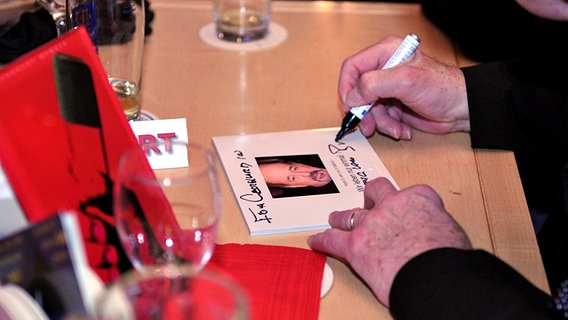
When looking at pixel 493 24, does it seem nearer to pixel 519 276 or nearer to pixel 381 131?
pixel 381 131

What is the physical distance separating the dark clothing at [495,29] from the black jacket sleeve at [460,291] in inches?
31.5

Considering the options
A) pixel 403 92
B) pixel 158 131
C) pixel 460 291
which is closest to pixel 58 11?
pixel 158 131

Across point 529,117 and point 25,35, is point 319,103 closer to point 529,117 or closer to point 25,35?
point 529,117

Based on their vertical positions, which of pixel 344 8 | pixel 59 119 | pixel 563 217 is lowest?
pixel 563 217

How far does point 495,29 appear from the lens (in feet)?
5.75

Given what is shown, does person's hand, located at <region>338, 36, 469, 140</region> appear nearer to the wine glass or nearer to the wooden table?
the wooden table

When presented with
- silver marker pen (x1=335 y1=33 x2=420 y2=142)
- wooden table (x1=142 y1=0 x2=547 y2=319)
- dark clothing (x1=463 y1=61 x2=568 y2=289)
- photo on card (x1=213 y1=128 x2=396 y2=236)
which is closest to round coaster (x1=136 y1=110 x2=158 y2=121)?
wooden table (x1=142 y1=0 x2=547 y2=319)

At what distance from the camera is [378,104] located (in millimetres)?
1374

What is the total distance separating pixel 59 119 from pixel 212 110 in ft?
1.83

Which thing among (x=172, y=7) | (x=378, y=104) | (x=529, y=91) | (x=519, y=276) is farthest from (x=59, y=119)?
(x=172, y=7)

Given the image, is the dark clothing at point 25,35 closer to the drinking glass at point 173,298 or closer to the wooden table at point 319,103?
the wooden table at point 319,103

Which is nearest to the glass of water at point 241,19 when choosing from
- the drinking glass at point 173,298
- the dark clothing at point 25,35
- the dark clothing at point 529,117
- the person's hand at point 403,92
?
the dark clothing at point 25,35

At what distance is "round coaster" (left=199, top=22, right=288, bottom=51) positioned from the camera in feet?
5.30

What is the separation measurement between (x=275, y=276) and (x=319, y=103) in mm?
533
